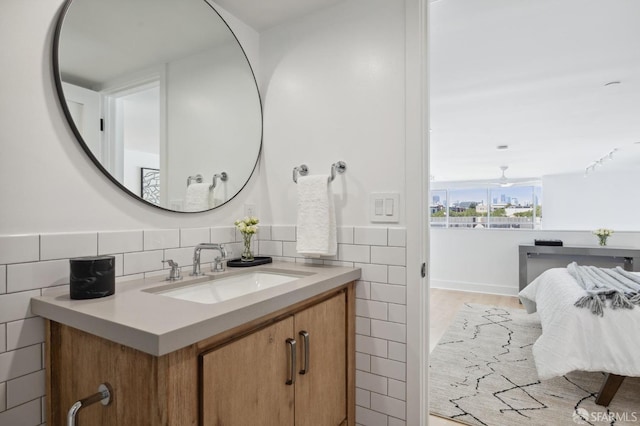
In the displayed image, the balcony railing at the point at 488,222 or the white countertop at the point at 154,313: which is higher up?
the balcony railing at the point at 488,222

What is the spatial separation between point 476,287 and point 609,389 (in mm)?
3172

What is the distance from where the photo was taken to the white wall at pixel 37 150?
981 millimetres

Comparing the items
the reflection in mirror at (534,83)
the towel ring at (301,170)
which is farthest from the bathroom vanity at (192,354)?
the reflection in mirror at (534,83)

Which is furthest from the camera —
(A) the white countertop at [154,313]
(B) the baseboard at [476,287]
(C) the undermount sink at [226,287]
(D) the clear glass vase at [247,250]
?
(B) the baseboard at [476,287]

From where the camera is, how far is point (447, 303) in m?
4.43

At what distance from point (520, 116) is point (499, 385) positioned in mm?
2750

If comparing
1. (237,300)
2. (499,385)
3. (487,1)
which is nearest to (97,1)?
(237,300)

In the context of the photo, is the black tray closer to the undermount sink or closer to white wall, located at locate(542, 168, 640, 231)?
the undermount sink

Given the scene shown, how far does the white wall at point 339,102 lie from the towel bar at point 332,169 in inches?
1.0

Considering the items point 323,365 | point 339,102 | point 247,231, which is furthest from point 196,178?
point 323,365

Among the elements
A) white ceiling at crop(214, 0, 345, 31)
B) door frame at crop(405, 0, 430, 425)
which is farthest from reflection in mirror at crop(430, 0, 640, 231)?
white ceiling at crop(214, 0, 345, 31)

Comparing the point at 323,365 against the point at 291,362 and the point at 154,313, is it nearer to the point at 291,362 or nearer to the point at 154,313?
the point at 291,362

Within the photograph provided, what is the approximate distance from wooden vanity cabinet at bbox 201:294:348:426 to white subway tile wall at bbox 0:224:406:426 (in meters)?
0.15

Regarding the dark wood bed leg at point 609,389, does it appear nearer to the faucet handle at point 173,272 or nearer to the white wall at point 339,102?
the white wall at point 339,102
